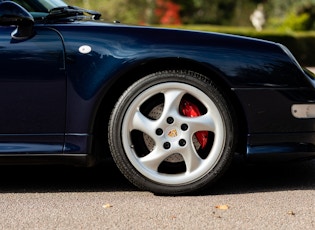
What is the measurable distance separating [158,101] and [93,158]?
1.71ft

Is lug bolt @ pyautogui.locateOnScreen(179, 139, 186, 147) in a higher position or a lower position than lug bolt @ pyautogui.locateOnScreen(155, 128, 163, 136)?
lower

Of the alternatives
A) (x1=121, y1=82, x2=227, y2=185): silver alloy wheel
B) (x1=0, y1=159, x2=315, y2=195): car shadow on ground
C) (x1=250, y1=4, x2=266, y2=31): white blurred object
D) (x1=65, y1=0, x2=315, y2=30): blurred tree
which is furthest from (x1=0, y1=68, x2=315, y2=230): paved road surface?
(x1=250, y1=4, x2=266, y2=31): white blurred object

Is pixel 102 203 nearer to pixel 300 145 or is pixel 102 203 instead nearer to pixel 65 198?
pixel 65 198

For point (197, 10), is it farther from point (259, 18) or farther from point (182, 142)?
point (182, 142)

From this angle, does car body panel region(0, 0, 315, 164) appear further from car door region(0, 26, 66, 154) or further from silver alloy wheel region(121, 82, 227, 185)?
silver alloy wheel region(121, 82, 227, 185)

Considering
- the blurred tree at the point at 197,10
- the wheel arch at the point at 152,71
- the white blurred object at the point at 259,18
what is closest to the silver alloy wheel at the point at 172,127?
the wheel arch at the point at 152,71

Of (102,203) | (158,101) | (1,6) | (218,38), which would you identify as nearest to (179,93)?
(158,101)

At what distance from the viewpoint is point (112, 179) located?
4750mm

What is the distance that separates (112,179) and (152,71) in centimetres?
92

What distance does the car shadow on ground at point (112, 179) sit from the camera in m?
4.49

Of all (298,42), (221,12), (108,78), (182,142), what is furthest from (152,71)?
(221,12)

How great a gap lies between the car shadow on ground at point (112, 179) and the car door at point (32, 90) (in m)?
0.44

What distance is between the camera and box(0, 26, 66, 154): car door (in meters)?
4.08

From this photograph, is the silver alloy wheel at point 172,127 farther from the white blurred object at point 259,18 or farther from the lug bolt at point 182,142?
the white blurred object at point 259,18
